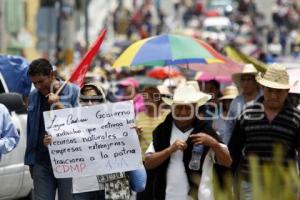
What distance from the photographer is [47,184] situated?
9.94 meters

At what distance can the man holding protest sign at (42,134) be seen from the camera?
9.92 meters

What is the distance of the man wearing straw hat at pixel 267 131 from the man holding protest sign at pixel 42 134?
1.42 metres

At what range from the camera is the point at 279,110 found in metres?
9.46

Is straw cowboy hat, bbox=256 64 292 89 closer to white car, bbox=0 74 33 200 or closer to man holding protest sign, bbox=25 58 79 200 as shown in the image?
man holding protest sign, bbox=25 58 79 200

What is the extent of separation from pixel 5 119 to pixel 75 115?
565 mm

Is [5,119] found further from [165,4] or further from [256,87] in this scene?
[165,4]

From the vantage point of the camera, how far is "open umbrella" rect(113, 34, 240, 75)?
1398 cm

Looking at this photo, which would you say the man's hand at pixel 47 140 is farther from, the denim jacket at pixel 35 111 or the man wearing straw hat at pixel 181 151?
the man wearing straw hat at pixel 181 151

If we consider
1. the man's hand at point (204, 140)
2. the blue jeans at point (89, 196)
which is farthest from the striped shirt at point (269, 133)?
the blue jeans at point (89, 196)

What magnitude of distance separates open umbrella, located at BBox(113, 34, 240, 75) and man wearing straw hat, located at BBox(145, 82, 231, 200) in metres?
4.27

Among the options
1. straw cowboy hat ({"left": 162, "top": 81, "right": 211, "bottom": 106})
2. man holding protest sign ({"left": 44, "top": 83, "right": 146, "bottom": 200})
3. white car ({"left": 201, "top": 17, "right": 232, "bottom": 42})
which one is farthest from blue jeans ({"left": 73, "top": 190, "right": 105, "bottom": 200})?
white car ({"left": 201, "top": 17, "right": 232, "bottom": 42})

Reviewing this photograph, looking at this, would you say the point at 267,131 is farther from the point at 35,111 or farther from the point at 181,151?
→ the point at 35,111

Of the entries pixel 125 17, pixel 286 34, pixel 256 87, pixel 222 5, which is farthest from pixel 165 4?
pixel 256 87

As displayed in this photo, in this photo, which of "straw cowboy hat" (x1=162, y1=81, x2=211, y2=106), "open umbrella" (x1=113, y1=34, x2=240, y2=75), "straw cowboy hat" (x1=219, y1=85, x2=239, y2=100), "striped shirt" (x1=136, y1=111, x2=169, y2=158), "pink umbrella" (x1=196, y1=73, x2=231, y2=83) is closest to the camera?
"straw cowboy hat" (x1=162, y1=81, x2=211, y2=106)
